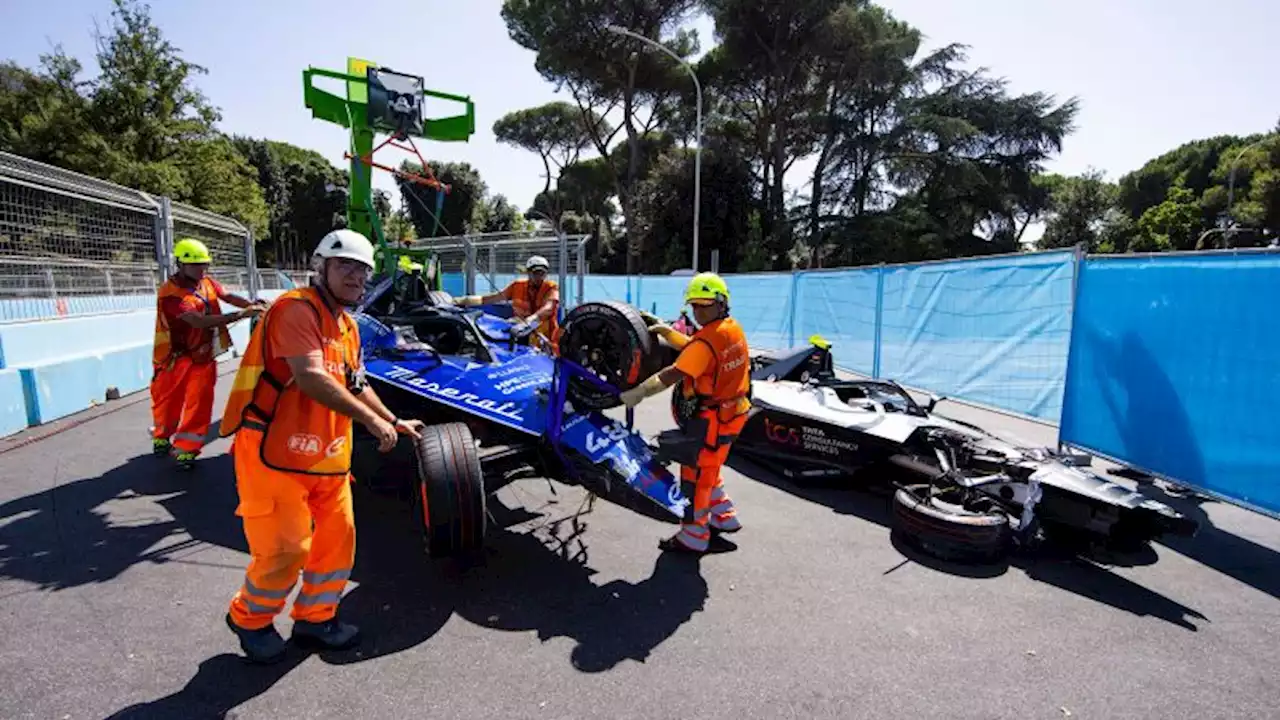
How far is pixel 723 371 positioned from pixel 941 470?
180 cm

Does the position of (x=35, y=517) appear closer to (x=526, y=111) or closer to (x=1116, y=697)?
(x=1116, y=697)

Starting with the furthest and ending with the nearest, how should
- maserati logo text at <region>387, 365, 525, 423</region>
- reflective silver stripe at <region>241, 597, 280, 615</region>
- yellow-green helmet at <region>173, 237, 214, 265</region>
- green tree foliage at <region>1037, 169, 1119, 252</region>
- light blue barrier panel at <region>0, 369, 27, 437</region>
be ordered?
green tree foliage at <region>1037, 169, 1119, 252</region> → light blue barrier panel at <region>0, 369, 27, 437</region> → yellow-green helmet at <region>173, 237, 214, 265</region> → maserati logo text at <region>387, 365, 525, 423</region> → reflective silver stripe at <region>241, 597, 280, 615</region>

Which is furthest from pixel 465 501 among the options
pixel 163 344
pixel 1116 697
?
pixel 163 344

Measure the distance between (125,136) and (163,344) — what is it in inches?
1013

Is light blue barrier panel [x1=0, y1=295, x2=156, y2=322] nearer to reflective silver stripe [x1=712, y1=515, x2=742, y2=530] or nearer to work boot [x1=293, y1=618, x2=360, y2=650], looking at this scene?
work boot [x1=293, y1=618, x2=360, y2=650]

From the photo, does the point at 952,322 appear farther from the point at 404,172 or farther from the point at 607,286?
the point at 607,286

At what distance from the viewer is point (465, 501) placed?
10.6 ft

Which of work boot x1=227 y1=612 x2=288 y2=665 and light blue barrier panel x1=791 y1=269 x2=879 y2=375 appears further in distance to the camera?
light blue barrier panel x1=791 y1=269 x2=879 y2=375

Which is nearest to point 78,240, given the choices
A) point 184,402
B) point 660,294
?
point 184,402

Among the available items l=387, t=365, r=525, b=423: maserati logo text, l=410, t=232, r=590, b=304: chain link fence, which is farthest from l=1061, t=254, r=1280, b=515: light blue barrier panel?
l=410, t=232, r=590, b=304: chain link fence

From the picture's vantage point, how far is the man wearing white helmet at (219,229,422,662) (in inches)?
104

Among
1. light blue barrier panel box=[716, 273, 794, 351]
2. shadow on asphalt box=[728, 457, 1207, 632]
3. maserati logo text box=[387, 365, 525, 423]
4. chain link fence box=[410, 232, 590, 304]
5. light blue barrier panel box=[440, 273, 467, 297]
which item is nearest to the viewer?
shadow on asphalt box=[728, 457, 1207, 632]

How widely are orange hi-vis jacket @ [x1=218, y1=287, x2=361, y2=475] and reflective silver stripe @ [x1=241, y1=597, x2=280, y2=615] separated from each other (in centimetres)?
58

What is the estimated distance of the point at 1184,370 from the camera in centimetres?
481
